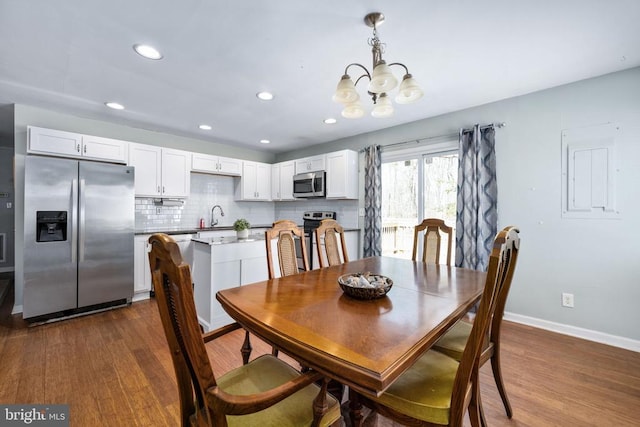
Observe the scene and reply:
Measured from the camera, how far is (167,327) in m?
0.91

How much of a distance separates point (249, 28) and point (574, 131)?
3057mm

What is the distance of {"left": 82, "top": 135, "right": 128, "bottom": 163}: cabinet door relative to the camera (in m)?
3.35

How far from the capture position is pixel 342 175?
425 centimetres

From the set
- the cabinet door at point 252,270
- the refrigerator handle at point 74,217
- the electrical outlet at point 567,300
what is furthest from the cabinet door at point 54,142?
the electrical outlet at point 567,300

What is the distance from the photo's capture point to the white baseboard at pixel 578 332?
2379 millimetres

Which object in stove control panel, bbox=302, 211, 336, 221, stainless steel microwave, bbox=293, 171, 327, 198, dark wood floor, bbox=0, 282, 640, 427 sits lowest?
dark wood floor, bbox=0, 282, 640, 427

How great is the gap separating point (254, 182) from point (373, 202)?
236 centimetres

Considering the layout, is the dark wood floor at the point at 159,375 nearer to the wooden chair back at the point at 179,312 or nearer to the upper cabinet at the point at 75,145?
the wooden chair back at the point at 179,312

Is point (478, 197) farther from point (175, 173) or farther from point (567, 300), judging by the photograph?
point (175, 173)

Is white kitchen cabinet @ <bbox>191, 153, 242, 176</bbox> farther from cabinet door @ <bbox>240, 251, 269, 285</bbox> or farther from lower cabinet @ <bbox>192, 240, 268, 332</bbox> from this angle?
cabinet door @ <bbox>240, 251, 269, 285</bbox>

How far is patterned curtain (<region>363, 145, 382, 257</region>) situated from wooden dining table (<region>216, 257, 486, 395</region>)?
6.91 feet

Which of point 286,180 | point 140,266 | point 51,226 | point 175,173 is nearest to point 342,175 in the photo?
point 286,180

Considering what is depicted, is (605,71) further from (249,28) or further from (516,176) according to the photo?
(249,28)

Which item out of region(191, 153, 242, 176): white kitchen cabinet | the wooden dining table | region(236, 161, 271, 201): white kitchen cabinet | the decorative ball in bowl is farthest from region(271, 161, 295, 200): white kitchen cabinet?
the decorative ball in bowl
